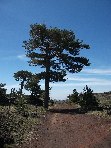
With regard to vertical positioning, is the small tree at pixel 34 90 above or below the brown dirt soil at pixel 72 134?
above

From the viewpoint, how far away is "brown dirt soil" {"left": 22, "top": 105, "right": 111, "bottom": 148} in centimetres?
1842

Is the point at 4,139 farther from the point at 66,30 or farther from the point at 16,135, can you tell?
the point at 66,30

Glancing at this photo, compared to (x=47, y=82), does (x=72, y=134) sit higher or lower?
lower

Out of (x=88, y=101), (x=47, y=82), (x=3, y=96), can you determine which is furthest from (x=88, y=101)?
(x=3, y=96)

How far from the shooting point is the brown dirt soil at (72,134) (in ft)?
60.4

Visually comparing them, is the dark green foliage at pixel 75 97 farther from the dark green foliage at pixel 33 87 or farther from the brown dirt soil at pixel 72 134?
the brown dirt soil at pixel 72 134

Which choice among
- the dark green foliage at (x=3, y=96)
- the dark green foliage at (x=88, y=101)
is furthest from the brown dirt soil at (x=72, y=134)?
the dark green foliage at (x=3, y=96)

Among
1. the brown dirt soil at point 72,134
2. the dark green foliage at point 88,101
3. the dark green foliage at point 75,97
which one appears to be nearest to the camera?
the brown dirt soil at point 72,134

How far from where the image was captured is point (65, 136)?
21.1m

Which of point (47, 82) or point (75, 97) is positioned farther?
point (75, 97)

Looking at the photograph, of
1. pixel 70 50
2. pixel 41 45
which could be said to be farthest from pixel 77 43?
pixel 41 45

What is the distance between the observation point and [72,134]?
21.8m

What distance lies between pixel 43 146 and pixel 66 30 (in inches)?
945

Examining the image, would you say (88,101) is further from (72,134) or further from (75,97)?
(72,134)
